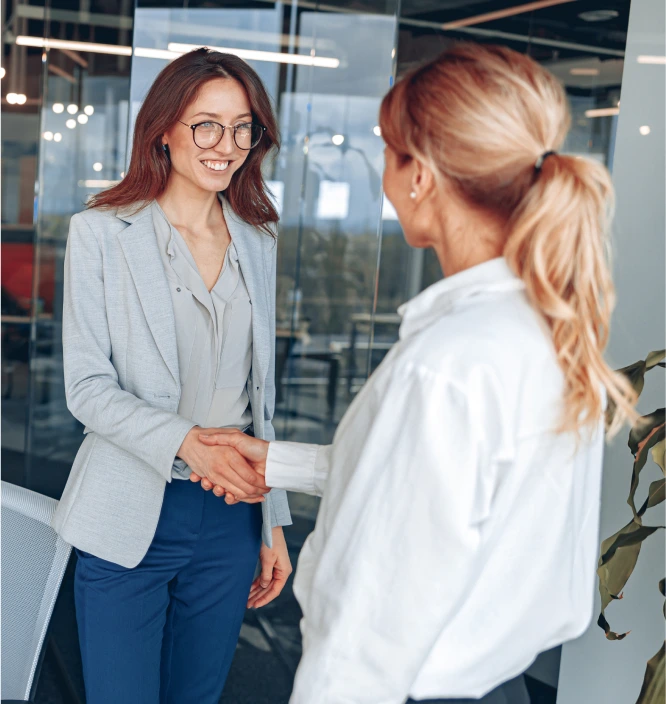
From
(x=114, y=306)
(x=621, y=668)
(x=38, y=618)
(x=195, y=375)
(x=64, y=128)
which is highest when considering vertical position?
(x=64, y=128)

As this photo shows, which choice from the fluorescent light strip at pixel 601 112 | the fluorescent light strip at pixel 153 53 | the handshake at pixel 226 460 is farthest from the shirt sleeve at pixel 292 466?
the fluorescent light strip at pixel 153 53

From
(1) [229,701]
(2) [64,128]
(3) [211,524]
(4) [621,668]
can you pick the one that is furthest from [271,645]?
(2) [64,128]

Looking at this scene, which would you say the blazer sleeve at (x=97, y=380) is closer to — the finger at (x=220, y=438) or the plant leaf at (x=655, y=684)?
the finger at (x=220, y=438)

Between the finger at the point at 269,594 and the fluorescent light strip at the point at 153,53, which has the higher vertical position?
the fluorescent light strip at the point at 153,53

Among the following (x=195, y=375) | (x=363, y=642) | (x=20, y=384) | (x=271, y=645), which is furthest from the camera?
(x=20, y=384)

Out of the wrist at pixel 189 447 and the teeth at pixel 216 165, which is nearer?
the wrist at pixel 189 447

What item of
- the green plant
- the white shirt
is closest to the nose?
the white shirt

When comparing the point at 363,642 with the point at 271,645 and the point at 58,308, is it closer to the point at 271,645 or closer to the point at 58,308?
the point at 271,645

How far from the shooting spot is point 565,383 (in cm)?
106

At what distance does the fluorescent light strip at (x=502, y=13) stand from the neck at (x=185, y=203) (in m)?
2.98

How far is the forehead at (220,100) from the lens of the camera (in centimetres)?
178

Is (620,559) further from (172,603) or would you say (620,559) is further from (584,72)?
(584,72)

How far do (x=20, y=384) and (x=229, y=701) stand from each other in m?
2.88

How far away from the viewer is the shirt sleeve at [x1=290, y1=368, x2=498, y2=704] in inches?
38.8
